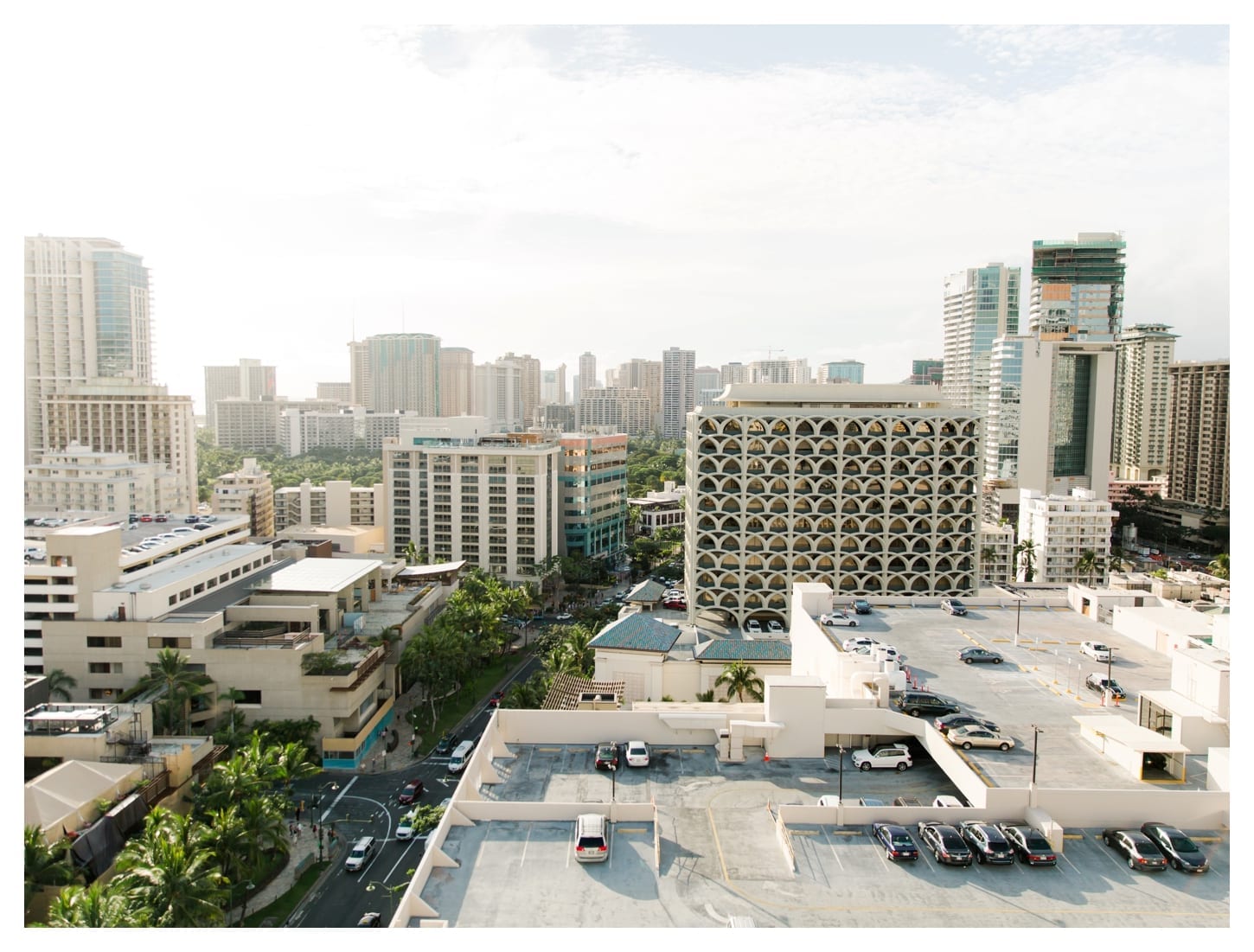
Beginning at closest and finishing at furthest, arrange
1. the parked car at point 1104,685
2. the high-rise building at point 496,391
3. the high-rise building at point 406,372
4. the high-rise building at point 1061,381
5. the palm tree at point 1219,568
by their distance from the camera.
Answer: the parked car at point 1104,685
the palm tree at point 1219,568
the high-rise building at point 1061,381
the high-rise building at point 496,391
the high-rise building at point 406,372

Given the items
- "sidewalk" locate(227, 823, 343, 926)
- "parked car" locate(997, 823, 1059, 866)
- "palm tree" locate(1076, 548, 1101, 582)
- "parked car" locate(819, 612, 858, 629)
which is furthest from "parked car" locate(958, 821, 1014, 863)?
"palm tree" locate(1076, 548, 1101, 582)

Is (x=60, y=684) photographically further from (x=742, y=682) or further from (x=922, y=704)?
(x=922, y=704)

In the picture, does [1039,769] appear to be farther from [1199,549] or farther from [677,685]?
[1199,549]

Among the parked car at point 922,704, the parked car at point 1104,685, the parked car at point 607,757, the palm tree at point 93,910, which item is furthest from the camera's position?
the parked car at point 1104,685

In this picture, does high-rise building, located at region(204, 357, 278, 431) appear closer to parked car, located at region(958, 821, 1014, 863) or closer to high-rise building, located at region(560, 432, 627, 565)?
high-rise building, located at region(560, 432, 627, 565)

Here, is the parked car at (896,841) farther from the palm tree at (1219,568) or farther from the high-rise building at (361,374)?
the high-rise building at (361,374)

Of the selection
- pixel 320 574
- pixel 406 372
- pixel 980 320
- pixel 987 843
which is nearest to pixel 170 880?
pixel 987 843

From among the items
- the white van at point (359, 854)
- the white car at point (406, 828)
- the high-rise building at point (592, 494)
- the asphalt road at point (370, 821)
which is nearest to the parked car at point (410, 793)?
the asphalt road at point (370, 821)
